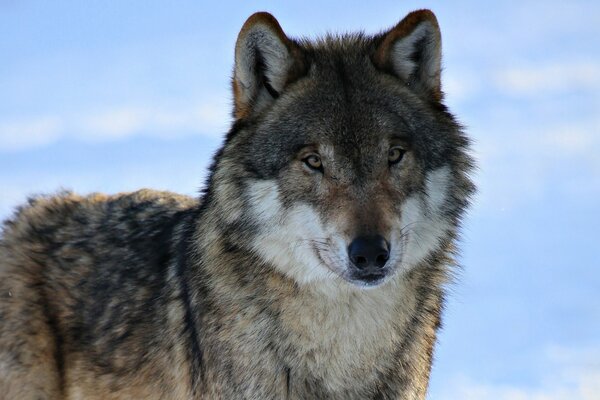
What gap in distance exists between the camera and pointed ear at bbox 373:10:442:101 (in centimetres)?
663

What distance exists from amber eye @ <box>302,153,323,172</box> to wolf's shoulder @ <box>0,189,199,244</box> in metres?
1.52

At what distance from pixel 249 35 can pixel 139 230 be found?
1667 millimetres

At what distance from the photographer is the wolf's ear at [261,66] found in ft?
21.2

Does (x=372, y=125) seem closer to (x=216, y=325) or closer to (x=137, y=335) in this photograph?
(x=216, y=325)

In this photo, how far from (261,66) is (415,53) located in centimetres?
88

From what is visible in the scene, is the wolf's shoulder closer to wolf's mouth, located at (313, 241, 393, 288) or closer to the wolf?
the wolf

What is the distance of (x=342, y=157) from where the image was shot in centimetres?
613

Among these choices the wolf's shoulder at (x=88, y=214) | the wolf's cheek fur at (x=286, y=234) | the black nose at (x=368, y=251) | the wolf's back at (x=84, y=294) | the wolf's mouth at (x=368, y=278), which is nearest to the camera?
the black nose at (x=368, y=251)

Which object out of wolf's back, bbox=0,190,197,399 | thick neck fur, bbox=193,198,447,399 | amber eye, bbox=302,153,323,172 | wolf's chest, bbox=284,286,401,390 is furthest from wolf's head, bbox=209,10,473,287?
wolf's back, bbox=0,190,197,399

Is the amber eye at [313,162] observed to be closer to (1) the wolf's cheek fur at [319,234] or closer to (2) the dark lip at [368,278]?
(1) the wolf's cheek fur at [319,234]

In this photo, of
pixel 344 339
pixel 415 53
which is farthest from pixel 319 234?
pixel 415 53

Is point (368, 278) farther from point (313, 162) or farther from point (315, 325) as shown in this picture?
point (313, 162)

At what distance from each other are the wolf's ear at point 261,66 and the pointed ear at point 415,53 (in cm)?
51

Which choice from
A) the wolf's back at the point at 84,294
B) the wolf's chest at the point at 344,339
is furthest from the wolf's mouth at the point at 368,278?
the wolf's back at the point at 84,294
